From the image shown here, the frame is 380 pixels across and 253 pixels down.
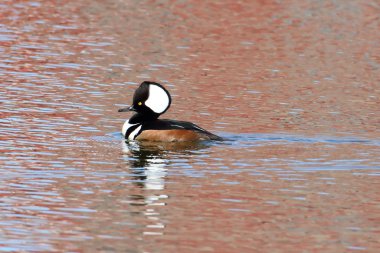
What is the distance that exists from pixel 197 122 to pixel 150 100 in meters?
1.19

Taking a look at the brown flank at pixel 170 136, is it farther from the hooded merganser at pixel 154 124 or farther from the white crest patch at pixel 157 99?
the white crest patch at pixel 157 99

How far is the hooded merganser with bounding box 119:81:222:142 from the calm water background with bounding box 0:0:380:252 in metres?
0.28

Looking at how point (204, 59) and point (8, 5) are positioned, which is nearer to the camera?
point (204, 59)

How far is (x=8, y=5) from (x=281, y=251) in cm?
2171

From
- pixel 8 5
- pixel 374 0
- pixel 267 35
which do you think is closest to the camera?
pixel 267 35

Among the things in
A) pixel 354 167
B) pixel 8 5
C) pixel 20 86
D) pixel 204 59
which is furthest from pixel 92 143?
pixel 8 5

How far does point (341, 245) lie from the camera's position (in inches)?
398

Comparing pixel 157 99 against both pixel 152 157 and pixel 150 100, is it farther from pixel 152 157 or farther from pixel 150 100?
pixel 152 157

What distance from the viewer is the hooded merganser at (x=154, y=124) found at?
51.6 feet

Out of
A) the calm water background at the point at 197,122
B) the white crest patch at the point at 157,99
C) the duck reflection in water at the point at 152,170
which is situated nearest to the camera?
the calm water background at the point at 197,122

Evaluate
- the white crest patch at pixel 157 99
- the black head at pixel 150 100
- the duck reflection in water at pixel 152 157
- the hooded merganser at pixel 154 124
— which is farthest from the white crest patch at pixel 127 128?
the white crest patch at pixel 157 99

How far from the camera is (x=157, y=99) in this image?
16609 mm

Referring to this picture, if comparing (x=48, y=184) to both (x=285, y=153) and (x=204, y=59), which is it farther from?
(x=204, y=59)

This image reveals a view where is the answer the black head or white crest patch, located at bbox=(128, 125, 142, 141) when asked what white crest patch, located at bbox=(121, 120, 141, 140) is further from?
the black head
